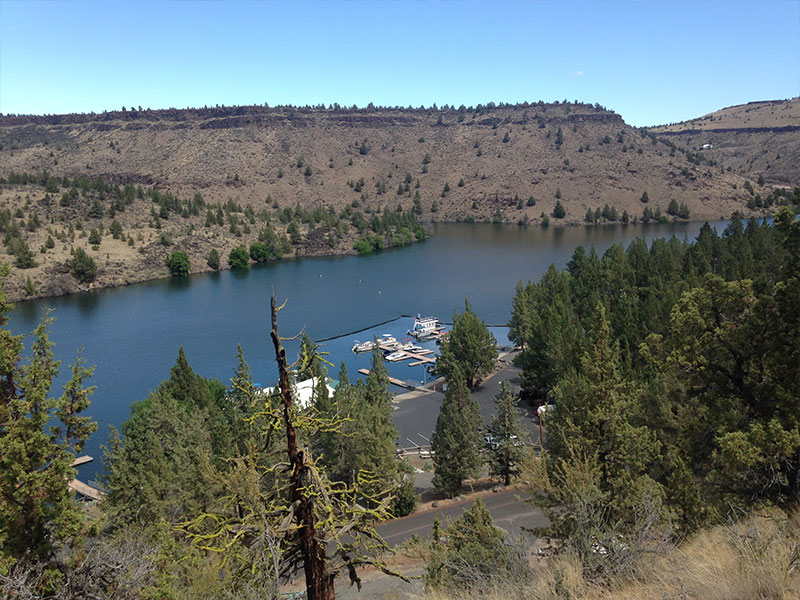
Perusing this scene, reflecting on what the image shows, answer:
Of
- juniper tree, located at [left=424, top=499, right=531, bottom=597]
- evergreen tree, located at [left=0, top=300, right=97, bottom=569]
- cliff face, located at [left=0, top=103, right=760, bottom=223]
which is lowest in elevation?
juniper tree, located at [left=424, top=499, right=531, bottom=597]

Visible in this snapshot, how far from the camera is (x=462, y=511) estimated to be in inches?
927

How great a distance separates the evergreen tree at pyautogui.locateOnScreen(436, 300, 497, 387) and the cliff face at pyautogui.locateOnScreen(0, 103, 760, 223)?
9786 cm

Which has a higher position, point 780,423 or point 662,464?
point 780,423

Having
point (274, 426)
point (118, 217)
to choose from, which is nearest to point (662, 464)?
point (274, 426)

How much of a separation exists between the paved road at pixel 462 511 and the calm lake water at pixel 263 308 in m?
19.7

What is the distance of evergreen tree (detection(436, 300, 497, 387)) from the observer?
4444 centimetres

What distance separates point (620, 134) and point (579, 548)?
582 feet

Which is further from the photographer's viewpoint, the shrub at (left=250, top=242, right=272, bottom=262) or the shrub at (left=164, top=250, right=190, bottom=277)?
the shrub at (left=250, top=242, right=272, bottom=262)

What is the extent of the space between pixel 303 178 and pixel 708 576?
6118 inches

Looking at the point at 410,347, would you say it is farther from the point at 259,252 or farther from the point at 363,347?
the point at 259,252

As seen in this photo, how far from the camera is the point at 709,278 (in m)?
15.4

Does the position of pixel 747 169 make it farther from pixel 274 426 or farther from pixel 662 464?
pixel 274 426

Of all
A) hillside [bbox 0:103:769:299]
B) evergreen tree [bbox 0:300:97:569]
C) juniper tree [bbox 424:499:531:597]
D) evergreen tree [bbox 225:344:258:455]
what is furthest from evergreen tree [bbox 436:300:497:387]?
hillside [bbox 0:103:769:299]

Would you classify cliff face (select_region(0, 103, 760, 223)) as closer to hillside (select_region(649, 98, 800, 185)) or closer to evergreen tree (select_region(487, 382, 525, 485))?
hillside (select_region(649, 98, 800, 185))
